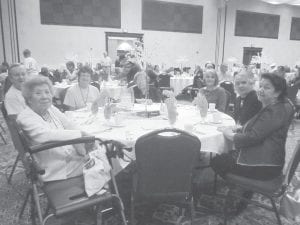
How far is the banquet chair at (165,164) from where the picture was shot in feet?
5.80

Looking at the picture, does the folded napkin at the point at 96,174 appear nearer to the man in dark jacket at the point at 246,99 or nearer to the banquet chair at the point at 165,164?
the banquet chair at the point at 165,164

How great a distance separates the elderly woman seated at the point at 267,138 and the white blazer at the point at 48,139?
4.05ft

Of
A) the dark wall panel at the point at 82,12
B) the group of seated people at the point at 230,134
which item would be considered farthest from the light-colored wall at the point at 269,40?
the group of seated people at the point at 230,134

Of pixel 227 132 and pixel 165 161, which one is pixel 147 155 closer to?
pixel 165 161

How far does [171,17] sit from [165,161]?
1143cm

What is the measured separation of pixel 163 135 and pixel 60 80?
6.05 metres

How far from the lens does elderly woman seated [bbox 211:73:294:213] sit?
7.07ft

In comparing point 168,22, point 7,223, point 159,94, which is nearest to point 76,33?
point 168,22

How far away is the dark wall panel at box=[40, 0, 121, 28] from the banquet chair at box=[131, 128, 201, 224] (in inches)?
377

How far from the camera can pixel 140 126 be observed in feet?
8.36

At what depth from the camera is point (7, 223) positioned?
2438 mm

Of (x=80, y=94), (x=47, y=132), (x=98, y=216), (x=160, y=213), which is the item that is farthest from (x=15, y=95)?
(x=160, y=213)

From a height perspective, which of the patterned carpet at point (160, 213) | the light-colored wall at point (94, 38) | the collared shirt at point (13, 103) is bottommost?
the patterned carpet at point (160, 213)

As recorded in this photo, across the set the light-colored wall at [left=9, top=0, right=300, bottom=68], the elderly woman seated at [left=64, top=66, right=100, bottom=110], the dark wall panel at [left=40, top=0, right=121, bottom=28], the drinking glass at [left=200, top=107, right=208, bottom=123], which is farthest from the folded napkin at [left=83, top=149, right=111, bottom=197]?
the dark wall panel at [left=40, top=0, right=121, bottom=28]
